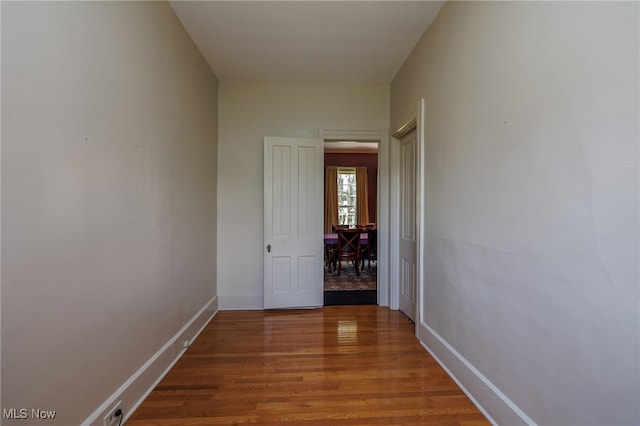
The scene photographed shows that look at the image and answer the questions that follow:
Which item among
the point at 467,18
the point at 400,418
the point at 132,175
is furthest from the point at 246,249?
the point at 467,18

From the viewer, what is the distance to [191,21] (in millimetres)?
2348

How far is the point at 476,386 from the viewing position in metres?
1.73

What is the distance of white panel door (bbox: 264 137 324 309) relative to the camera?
3.37 metres

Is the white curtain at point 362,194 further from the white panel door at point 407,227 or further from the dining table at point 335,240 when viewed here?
the white panel door at point 407,227

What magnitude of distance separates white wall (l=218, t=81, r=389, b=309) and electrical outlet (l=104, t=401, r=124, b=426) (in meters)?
1.88

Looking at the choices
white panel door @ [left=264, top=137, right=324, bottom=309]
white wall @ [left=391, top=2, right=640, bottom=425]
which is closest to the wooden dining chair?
white panel door @ [left=264, top=137, right=324, bottom=309]

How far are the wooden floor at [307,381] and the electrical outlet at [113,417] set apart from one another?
0.10 metres

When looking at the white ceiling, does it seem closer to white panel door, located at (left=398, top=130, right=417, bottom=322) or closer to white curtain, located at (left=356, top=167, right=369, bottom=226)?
white panel door, located at (left=398, top=130, right=417, bottom=322)

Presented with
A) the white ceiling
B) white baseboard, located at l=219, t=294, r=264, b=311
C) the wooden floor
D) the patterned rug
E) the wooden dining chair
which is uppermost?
the white ceiling

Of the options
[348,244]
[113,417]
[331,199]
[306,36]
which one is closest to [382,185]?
[306,36]

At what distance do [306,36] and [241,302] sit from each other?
2998mm

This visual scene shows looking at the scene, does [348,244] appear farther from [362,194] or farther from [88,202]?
[88,202]

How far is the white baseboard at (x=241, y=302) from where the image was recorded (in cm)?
342

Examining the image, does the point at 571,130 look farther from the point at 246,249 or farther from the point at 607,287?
the point at 246,249
